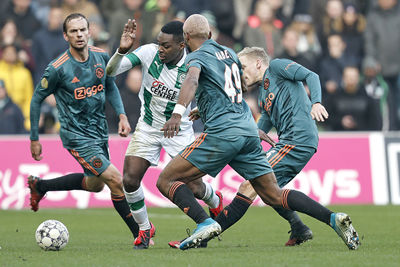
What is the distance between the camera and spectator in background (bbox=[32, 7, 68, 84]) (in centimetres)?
1756

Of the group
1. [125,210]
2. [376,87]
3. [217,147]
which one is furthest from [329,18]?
[217,147]

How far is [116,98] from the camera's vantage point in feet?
31.7

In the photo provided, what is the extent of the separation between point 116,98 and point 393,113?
963cm

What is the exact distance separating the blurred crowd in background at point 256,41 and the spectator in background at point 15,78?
0.8 inches

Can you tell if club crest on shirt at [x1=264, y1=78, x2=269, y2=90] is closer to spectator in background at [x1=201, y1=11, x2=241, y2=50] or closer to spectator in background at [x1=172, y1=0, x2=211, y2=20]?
spectator in background at [x1=201, y1=11, x2=241, y2=50]

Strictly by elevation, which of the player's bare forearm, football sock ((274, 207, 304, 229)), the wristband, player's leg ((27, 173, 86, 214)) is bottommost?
football sock ((274, 207, 304, 229))

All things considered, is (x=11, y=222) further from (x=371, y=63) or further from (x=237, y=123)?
(x=371, y=63)

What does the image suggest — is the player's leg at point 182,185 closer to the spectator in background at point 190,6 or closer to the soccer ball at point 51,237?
the soccer ball at point 51,237

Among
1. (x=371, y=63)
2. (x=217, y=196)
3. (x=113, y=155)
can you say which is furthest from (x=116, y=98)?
(x=371, y=63)

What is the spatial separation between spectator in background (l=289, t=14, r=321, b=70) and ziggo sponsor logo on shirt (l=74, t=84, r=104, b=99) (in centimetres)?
939

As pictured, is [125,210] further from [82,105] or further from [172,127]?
[172,127]

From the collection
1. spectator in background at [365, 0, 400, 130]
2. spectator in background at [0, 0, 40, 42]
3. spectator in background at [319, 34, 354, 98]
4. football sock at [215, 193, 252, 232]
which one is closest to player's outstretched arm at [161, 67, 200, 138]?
football sock at [215, 193, 252, 232]

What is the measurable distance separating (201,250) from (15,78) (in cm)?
1034

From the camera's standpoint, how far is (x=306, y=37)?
1842 cm
